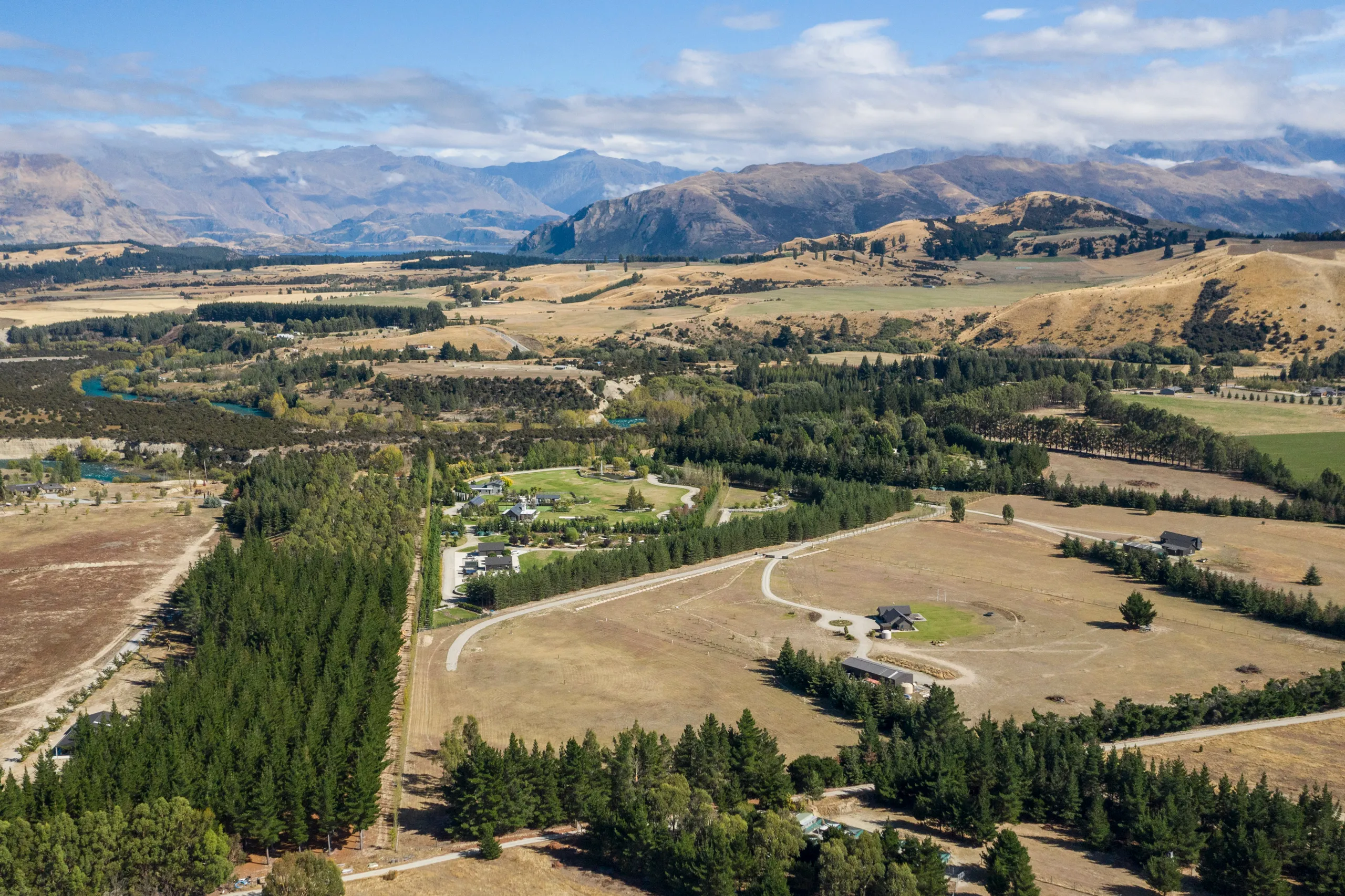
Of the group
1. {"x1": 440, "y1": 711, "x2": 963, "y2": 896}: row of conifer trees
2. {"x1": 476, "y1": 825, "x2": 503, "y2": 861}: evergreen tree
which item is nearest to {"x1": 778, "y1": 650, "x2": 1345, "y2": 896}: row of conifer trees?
{"x1": 440, "y1": 711, "x2": 963, "y2": 896}: row of conifer trees

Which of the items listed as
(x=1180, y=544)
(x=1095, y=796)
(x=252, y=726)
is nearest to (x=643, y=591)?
(x=252, y=726)

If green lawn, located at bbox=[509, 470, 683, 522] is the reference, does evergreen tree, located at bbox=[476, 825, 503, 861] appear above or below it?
below

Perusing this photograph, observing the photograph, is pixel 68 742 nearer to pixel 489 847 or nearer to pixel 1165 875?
pixel 489 847

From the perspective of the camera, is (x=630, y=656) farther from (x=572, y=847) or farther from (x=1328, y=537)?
(x=1328, y=537)

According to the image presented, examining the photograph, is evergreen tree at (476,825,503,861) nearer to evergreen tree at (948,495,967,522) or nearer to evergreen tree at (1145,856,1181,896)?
evergreen tree at (1145,856,1181,896)

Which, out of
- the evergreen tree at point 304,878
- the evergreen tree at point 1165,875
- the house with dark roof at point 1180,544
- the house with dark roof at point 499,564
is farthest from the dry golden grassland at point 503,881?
the house with dark roof at point 1180,544

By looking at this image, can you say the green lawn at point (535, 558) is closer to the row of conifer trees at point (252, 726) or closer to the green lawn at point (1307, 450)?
the row of conifer trees at point (252, 726)
